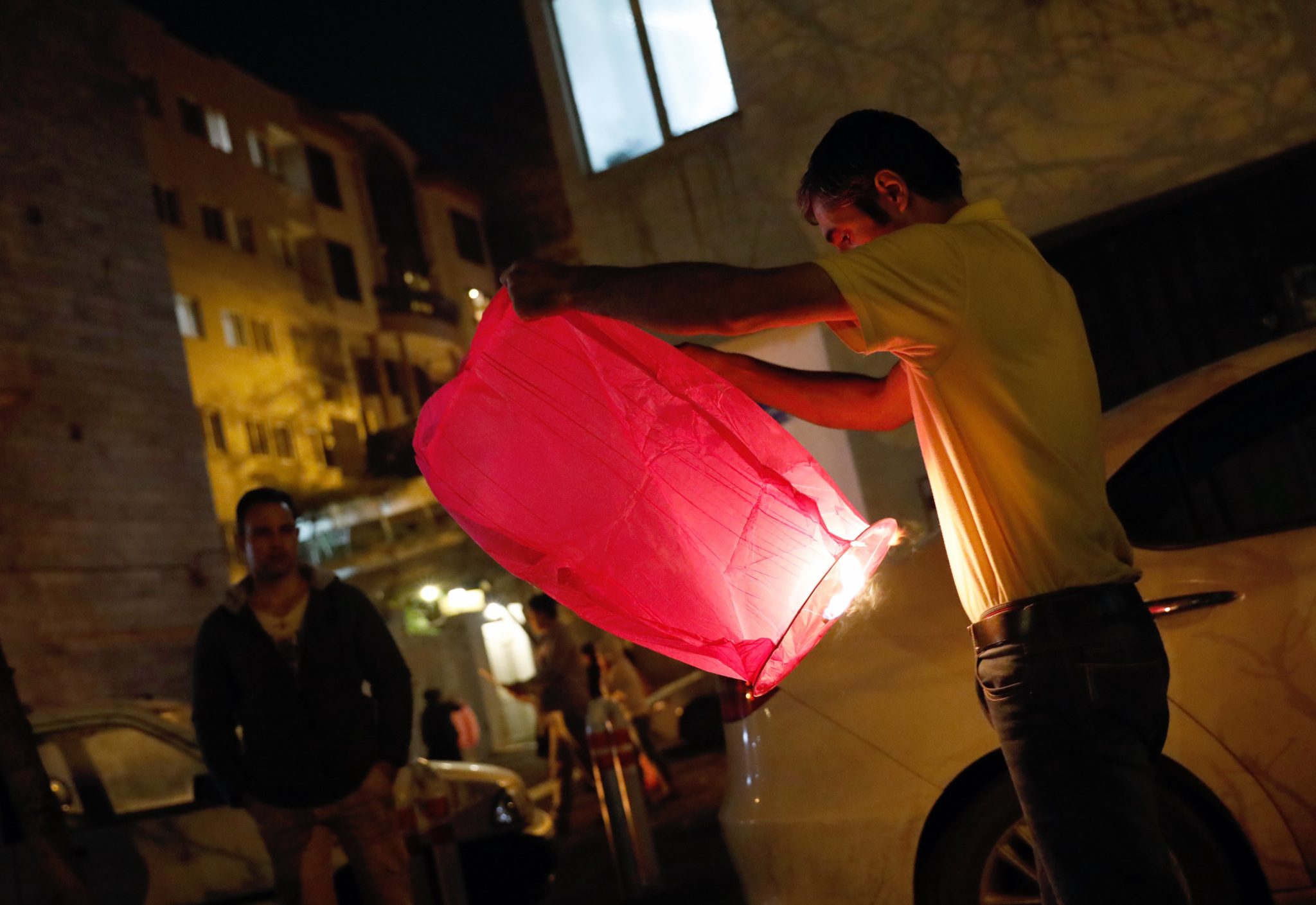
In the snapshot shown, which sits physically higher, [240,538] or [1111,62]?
[1111,62]

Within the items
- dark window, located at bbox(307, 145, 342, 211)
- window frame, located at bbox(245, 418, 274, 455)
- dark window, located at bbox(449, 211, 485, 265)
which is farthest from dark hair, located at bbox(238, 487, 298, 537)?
dark window, located at bbox(449, 211, 485, 265)

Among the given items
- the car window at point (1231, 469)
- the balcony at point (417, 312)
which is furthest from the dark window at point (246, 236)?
the car window at point (1231, 469)

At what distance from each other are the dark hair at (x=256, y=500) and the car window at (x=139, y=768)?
2.09m

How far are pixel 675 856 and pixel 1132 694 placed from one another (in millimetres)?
6057

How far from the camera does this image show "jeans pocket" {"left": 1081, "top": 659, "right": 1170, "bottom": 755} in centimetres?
182

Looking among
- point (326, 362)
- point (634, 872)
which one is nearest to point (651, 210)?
point (634, 872)

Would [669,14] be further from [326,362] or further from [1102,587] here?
[326,362]

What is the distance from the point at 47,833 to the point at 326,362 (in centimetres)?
3286

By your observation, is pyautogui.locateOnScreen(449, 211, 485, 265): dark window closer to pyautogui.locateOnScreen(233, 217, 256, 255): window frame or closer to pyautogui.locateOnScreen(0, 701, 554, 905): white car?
pyautogui.locateOnScreen(233, 217, 256, 255): window frame

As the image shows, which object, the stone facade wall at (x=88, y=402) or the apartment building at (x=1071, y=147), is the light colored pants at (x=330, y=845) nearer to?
the apartment building at (x=1071, y=147)

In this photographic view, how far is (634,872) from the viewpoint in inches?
249

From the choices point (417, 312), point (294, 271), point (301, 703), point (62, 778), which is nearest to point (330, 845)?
point (301, 703)

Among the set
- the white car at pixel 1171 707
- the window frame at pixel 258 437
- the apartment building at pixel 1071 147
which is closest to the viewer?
the white car at pixel 1171 707

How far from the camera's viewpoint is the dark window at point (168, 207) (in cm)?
2958
